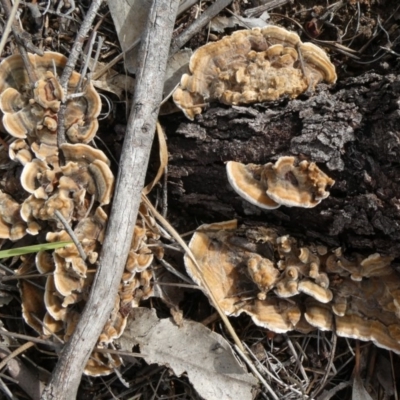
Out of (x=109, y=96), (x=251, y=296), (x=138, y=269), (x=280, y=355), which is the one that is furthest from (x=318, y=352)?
(x=109, y=96)

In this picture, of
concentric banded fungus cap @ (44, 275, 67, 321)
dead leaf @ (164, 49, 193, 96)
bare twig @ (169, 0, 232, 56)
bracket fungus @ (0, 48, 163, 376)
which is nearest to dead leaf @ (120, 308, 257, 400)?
bracket fungus @ (0, 48, 163, 376)

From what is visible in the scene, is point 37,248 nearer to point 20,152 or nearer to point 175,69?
point 20,152

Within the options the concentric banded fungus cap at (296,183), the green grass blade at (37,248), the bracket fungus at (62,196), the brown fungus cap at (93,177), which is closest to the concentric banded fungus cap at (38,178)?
the bracket fungus at (62,196)

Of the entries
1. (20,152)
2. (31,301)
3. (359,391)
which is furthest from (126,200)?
(359,391)

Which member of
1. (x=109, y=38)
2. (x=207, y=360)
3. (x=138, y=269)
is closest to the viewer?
(x=138, y=269)

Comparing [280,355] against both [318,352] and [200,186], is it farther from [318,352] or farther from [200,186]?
[200,186]

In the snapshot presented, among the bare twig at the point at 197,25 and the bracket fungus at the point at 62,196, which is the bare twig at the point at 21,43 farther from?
the bare twig at the point at 197,25
